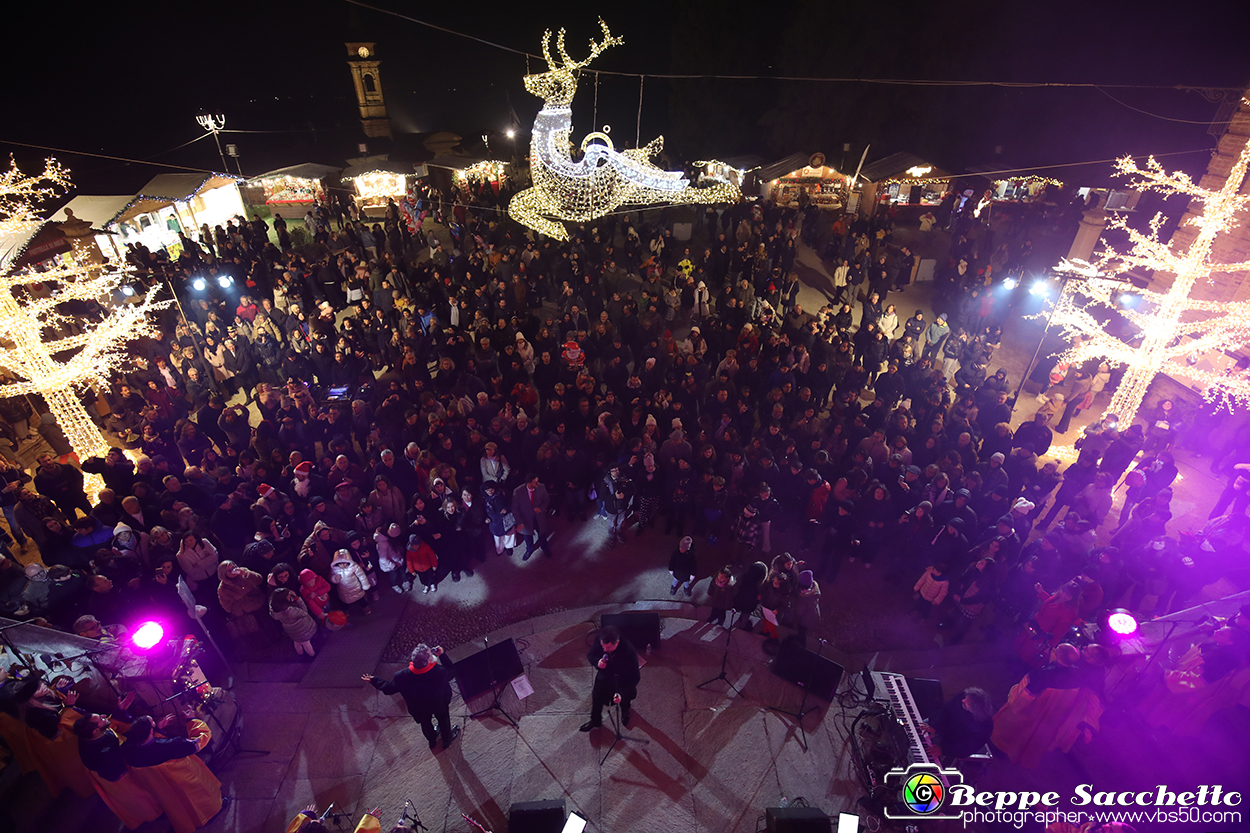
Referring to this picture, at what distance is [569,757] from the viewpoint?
504 centimetres

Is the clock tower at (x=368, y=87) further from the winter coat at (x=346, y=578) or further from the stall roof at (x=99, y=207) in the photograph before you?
the winter coat at (x=346, y=578)

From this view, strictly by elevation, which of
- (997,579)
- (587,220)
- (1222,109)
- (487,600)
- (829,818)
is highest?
(1222,109)

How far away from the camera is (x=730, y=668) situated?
19.0ft

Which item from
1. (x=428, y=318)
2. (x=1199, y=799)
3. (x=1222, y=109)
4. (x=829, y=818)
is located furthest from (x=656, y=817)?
(x=1222, y=109)

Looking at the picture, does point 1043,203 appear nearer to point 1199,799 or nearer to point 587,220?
point 587,220

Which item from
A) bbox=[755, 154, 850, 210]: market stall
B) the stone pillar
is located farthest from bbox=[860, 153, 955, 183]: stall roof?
the stone pillar

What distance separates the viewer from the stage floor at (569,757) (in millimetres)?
4715

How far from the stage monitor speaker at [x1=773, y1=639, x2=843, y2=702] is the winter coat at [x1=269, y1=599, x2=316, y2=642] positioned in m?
4.75

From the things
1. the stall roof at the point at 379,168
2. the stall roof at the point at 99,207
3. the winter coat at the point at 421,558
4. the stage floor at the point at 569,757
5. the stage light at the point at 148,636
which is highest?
the stall roof at the point at 379,168

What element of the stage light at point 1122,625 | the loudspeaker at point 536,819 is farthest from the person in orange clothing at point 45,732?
the stage light at point 1122,625

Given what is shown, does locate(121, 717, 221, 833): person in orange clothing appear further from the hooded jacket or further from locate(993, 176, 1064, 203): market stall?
locate(993, 176, 1064, 203): market stall

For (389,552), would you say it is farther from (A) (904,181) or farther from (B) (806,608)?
(A) (904,181)

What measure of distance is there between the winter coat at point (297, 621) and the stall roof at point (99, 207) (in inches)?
545

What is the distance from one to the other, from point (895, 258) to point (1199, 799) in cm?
1231
